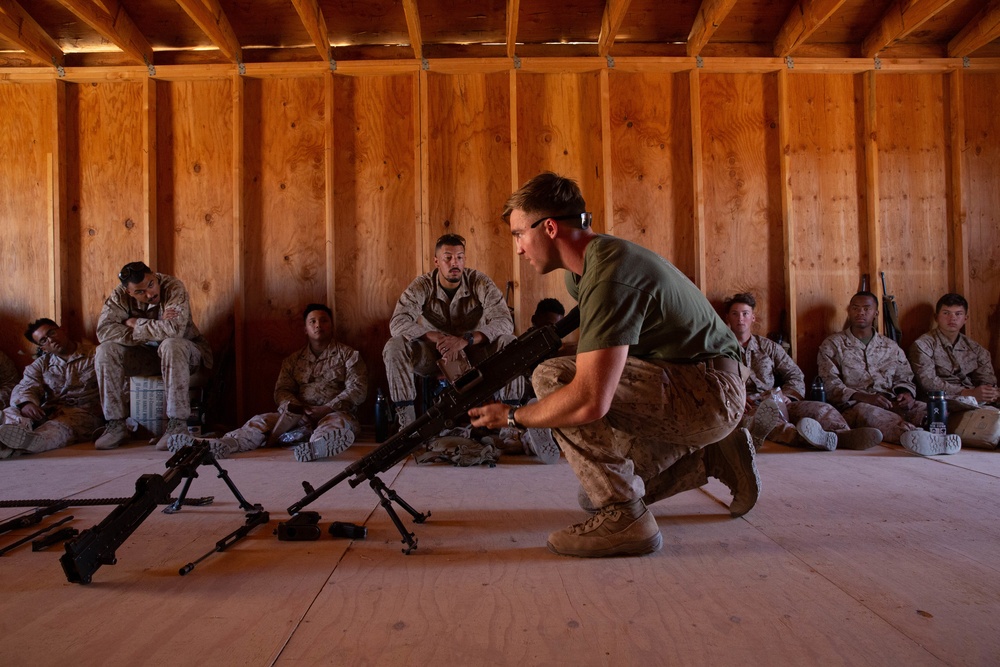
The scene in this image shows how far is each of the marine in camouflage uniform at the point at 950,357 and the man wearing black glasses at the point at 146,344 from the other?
5.48 metres

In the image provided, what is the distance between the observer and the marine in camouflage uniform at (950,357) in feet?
15.0

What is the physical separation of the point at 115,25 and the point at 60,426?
2948 mm

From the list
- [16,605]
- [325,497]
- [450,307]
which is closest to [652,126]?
[450,307]

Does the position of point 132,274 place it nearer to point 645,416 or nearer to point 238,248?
point 238,248

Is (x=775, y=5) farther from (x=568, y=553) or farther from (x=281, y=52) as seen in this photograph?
(x=568, y=553)

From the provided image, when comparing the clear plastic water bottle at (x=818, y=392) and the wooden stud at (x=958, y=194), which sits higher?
the wooden stud at (x=958, y=194)

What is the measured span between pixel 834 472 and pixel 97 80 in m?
6.01

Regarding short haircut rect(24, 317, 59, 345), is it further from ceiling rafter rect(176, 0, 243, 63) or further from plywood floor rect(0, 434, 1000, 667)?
plywood floor rect(0, 434, 1000, 667)

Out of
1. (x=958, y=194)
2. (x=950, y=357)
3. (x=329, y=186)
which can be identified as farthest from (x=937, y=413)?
(x=329, y=186)

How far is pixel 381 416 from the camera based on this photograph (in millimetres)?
4238

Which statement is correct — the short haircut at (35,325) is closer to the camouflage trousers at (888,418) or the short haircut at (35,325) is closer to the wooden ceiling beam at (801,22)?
the camouflage trousers at (888,418)

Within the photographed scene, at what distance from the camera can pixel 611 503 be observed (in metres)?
1.86

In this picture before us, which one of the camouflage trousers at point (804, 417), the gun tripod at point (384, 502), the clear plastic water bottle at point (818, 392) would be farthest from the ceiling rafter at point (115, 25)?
the clear plastic water bottle at point (818, 392)

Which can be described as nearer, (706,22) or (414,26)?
(414,26)
